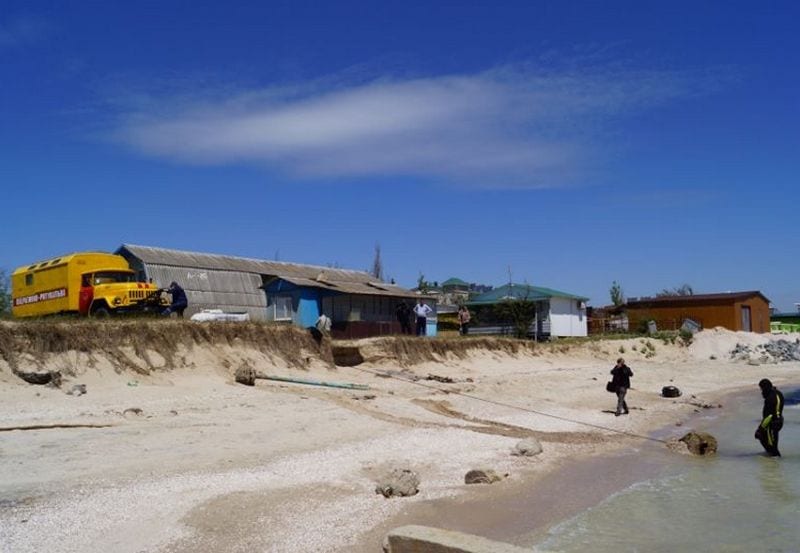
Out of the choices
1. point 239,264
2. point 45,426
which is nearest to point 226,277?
point 239,264

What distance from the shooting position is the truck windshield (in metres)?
26.0

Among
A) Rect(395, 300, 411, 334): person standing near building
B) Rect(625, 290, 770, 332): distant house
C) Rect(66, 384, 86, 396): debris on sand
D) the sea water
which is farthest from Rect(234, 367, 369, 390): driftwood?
Rect(625, 290, 770, 332): distant house

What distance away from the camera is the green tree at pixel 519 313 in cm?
4247

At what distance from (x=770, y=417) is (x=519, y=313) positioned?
1061 inches

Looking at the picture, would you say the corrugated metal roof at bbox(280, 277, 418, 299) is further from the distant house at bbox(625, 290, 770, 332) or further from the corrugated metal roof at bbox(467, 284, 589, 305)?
the distant house at bbox(625, 290, 770, 332)

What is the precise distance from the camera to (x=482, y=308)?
46500 mm

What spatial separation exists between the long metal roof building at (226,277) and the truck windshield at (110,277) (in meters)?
7.15

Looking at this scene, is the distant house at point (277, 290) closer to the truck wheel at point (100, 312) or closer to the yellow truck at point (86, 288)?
the yellow truck at point (86, 288)

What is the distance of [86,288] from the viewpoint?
85.3 feet

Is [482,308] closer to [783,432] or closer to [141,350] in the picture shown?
[783,432]

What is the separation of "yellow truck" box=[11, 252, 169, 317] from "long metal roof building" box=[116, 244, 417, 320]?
671 centimetres

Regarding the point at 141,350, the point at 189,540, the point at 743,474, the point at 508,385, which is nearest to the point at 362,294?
the point at 508,385

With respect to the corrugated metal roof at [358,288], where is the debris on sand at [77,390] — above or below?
below

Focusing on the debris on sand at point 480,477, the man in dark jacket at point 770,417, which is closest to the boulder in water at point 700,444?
the man in dark jacket at point 770,417
